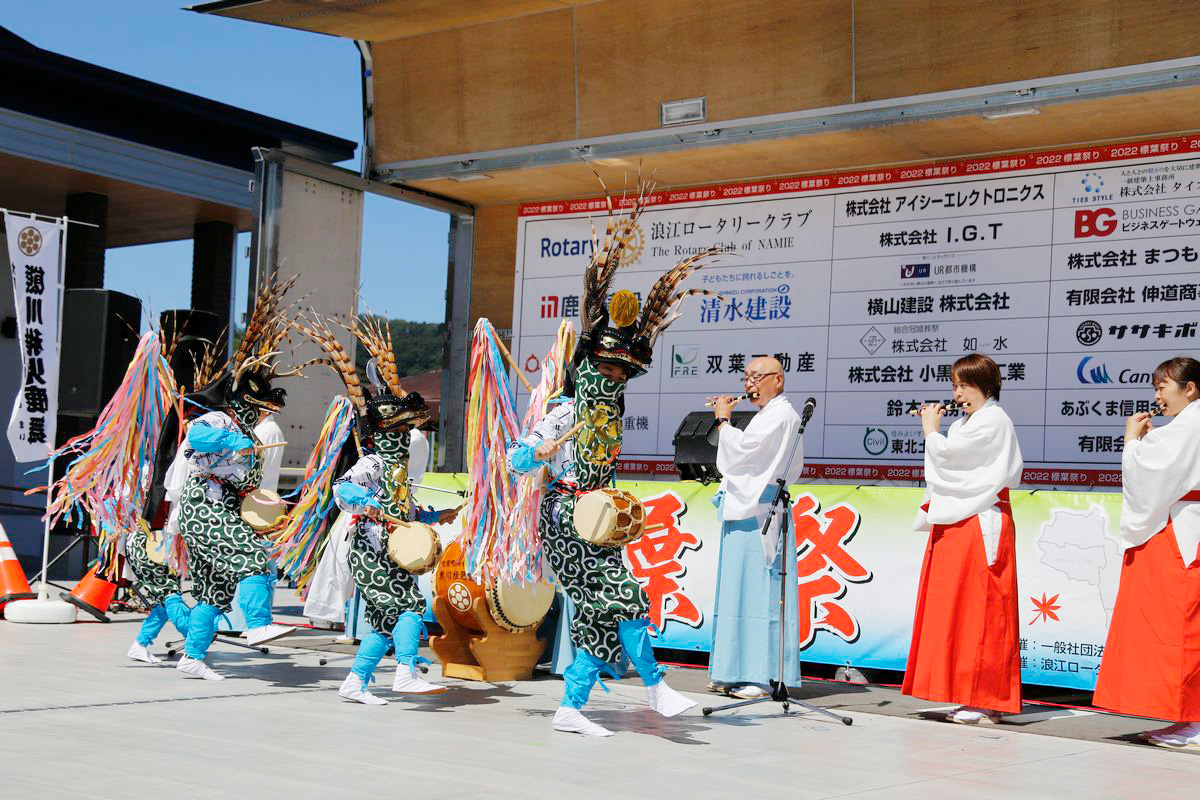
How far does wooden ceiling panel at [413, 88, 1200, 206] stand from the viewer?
7.56 metres

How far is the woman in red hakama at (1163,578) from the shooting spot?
5520 mm

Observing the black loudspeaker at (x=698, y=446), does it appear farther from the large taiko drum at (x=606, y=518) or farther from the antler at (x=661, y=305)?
the large taiko drum at (x=606, y=518)

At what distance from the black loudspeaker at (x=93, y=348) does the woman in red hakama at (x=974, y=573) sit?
663 cm

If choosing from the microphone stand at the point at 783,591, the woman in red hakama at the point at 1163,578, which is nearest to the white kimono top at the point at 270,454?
the microphone stand at the point at 783,591

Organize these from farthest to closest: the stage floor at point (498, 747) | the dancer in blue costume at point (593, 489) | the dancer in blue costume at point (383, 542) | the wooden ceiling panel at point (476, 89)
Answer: the wooden ceiling panel at point (476, 89)
the dancer in blue costume at point (383, 542)
the dancer in blue costume at point (593, 489)
the stage floor at point (498, 747)

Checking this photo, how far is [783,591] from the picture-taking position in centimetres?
627

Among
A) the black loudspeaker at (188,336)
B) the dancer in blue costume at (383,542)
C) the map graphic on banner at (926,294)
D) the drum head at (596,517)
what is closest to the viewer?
the drum head at (596,517)

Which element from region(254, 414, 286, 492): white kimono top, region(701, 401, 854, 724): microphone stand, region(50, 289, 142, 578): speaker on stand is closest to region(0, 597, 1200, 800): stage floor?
region(701, 401, 854, 724): microphone stand

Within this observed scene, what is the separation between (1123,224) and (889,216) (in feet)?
4.97

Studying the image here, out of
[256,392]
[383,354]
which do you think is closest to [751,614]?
[383,354]

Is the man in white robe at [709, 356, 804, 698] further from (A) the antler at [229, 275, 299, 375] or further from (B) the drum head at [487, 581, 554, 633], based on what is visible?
(A) the antler at [229, 275, 299, 375]

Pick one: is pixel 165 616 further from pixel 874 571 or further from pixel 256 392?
pixel 874 571

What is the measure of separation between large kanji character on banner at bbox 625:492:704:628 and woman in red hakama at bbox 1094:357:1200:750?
258 centimetres

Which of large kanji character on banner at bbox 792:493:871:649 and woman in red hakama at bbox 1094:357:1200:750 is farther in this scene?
large kanji character on banner at bbox 792:493:871:649
